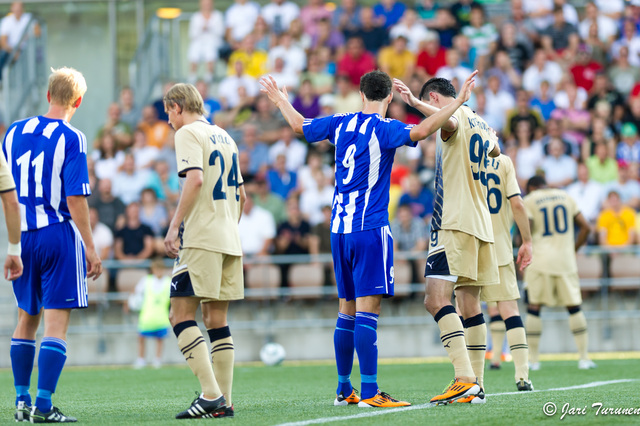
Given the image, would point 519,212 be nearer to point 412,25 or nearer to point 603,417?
point 603,417

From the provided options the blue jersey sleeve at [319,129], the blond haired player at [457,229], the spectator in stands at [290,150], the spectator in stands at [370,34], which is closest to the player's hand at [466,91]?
the blond haired player at [457,229]

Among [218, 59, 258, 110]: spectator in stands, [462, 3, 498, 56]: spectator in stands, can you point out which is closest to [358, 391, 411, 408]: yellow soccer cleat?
[218, 59, 258, 110]: spectator in stands

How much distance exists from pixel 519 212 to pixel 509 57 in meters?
10.3

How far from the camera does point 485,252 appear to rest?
7191mm

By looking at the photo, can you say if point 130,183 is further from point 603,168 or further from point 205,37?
point 603,168

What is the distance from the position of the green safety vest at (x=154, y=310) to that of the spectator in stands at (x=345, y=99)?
4831 millimetres

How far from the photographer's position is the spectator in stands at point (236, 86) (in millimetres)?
18625

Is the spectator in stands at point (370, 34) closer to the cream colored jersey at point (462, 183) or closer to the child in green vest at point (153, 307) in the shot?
the child in green vest at point (153, 307)

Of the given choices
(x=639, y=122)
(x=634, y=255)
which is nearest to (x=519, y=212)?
(x=634, y=255)

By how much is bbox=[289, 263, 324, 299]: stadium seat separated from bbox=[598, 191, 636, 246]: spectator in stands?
4365 mm

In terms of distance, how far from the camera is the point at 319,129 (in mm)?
7027

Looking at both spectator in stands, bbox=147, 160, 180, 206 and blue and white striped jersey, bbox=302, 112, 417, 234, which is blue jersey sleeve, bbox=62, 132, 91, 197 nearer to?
blue and white striped jersey, bbox=302, 112, 417, 234

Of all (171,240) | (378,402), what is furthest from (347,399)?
(171,240)

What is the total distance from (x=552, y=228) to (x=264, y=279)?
5.36m
